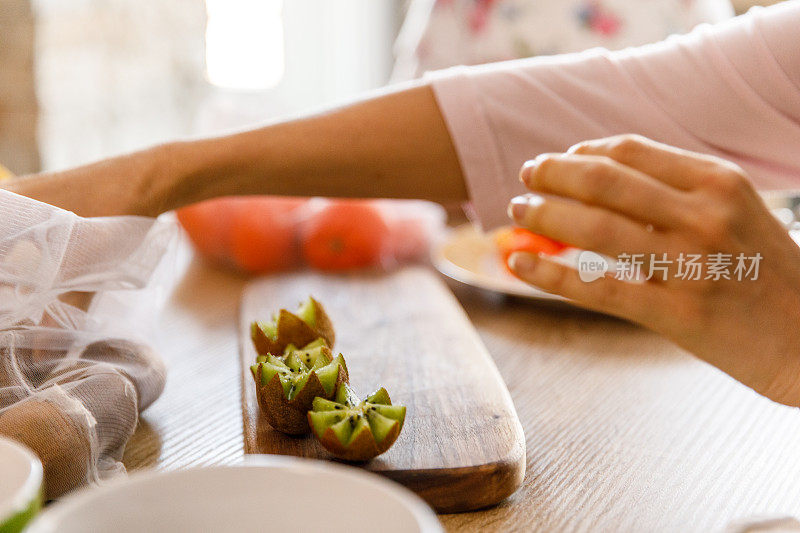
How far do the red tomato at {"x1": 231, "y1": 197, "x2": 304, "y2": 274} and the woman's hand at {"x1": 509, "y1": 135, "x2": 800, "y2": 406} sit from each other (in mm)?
735

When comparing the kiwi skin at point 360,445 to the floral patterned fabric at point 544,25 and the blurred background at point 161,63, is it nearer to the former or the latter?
the floral patterned fabric at point 544,25

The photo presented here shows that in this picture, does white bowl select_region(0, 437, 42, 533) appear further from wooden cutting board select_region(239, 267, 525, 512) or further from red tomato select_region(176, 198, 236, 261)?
red tomato select_region(176, 198, 236, 261)

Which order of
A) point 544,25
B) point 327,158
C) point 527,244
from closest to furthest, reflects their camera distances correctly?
point 327,158, point 527,244, point 544,25

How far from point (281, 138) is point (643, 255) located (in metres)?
0.44

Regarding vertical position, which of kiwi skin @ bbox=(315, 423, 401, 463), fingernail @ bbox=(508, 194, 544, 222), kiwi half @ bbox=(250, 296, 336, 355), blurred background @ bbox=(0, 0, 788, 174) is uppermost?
fingernail @ bbox=(508, 194, 544, 222)

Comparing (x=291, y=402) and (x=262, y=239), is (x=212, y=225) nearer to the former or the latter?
(x=262, y=239)

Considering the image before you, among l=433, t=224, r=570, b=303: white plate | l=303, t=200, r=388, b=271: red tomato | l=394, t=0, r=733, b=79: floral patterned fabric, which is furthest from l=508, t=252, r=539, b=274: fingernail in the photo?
l=394, t=0, r=733, b=79: floral patterned fabric

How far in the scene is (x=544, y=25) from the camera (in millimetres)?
1454

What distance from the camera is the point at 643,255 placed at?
47 cm

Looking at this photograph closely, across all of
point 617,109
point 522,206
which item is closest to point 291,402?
point 522,206

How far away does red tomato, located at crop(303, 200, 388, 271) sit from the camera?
3.88ft

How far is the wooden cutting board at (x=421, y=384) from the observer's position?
556mm

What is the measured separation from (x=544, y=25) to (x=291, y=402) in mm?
1068

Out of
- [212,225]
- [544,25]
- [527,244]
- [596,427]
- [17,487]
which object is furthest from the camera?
[544,25]
